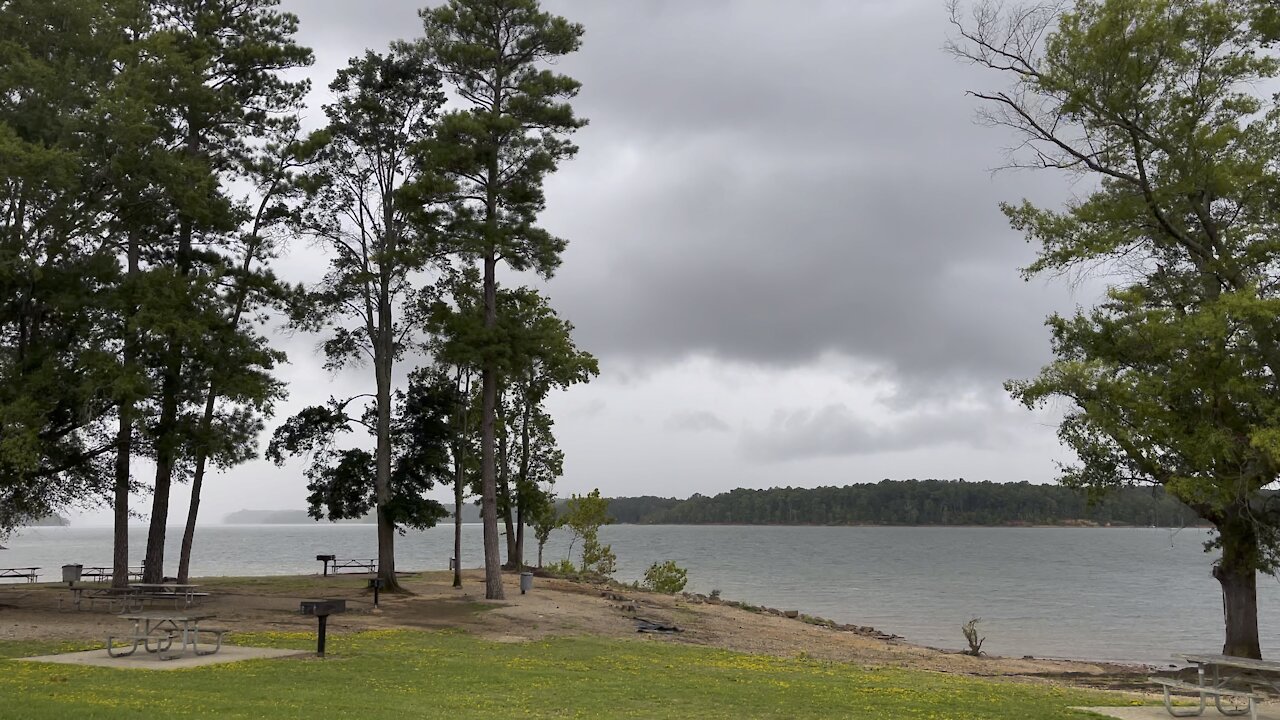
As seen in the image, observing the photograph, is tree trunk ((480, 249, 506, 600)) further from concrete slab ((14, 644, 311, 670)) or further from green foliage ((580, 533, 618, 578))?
green foliage ((580, 533, 618, 578))

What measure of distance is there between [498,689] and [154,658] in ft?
19.9

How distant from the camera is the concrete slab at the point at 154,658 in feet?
47.6

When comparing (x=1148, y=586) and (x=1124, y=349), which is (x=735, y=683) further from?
(x=1148, y=586)

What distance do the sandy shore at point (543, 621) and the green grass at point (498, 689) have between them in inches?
134

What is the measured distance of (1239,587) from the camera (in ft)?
71.4

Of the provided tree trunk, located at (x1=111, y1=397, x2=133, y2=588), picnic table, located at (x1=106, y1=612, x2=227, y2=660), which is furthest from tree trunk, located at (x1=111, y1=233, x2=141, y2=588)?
picnic table, located at (x1=106, y1=612, x2=227, y2=660)

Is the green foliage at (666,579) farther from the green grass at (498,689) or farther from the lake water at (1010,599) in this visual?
the green grass at (498,689)

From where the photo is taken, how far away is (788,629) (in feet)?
95.7

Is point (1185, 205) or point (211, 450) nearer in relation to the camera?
point (1185, 205)

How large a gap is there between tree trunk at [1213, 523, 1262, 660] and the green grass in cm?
793

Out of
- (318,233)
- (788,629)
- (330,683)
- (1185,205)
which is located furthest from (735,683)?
(318,233)

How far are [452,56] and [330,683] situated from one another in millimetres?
20212

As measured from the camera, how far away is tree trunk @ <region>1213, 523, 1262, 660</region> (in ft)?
69.4

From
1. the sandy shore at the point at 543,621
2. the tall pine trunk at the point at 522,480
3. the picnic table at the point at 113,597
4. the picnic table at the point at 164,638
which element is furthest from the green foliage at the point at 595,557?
the picnic table at the point at 164,638
